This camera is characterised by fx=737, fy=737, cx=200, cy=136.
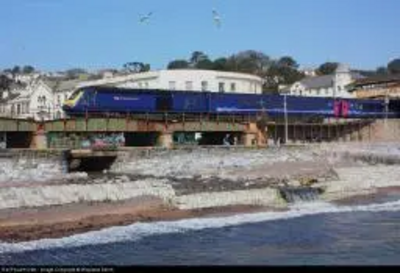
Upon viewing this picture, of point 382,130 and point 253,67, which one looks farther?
point 253,67

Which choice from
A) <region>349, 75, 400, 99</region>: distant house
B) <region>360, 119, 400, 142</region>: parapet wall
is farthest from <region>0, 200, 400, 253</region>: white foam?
<region>349, 75, 400, 99</region>: distant house

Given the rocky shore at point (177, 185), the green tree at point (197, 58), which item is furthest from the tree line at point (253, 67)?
the rocky shore at point (177, 185)

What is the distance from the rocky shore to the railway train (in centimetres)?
867

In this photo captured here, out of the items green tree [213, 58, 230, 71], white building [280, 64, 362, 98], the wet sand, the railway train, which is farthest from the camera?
green tree [213, 58, 230, 71]

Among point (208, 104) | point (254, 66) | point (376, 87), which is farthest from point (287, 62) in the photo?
point (208, 104)

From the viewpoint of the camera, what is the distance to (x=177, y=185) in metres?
44.3

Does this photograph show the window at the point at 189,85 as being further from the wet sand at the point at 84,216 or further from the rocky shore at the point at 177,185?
the wet sand at the point at 84,216

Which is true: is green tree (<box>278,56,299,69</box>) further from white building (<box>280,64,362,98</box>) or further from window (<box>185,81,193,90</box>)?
window (<box>185,81,193,90</box>)

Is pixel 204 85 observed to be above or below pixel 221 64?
below

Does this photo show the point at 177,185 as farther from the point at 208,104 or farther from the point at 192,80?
the point at 192,80

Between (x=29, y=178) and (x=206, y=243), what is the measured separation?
2160 centimetres

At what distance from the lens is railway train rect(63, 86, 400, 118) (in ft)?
197

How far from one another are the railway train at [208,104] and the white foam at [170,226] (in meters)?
23.2

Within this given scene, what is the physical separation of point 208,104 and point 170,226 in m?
36.1
